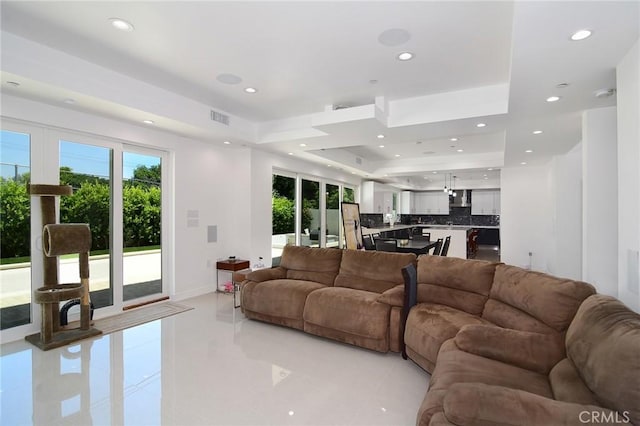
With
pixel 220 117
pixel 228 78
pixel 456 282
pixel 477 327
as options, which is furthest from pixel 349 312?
pixel 220 117

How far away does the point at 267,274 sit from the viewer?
4.64m

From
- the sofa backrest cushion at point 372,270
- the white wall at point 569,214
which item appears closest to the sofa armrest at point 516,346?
the sofa backrest cushion at point 372,270

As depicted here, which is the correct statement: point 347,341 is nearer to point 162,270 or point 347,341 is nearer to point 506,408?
point 506,408

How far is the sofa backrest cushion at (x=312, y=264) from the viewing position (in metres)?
4.54

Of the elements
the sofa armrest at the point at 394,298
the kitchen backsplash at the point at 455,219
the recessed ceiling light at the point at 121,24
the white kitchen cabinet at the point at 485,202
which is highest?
the recessed ceiling light at the point at 121,24

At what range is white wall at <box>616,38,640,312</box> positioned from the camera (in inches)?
91.2

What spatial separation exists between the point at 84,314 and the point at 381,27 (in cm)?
444

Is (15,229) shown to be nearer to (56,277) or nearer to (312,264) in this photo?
(56,277)

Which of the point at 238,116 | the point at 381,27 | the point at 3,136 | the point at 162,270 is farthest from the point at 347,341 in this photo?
the point at 3,136

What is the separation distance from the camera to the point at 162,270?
5.45 meters

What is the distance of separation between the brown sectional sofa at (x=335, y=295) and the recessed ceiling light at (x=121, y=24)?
3.06 meters

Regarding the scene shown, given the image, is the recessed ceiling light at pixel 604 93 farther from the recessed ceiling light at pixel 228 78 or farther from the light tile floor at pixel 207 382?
the recessed ceiling light at pixel 228 78

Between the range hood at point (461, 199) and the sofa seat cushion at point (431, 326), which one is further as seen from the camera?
the range hood at point (461, 199)

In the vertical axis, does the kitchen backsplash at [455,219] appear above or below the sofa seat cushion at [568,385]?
above
